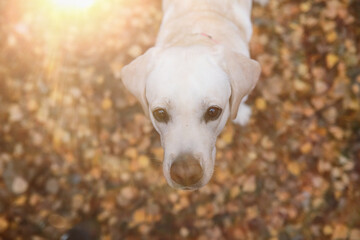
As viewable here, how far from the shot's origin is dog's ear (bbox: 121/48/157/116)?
2225 millimetres

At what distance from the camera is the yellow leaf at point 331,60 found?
3.40 metres

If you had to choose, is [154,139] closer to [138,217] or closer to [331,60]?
[138,217]

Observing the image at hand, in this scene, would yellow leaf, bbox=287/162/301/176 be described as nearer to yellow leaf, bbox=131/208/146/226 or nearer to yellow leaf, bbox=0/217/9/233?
yellow leaf, bbox=131/208/146/226

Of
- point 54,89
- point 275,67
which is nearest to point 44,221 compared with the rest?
point 54,89

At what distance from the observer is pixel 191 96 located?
1942 mm

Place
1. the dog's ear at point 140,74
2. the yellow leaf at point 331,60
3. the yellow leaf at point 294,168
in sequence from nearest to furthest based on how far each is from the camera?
the dog's ear at point 140,74, the yellow leaf at point 294,168, the yellow leaf at point 331,60

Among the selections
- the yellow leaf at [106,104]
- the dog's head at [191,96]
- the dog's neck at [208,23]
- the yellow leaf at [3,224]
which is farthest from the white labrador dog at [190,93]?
the yellow leaf at [3,224]

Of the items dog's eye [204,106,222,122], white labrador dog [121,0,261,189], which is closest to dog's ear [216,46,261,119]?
white labrador dog [121,0,261,189]

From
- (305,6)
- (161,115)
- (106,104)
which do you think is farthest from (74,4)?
(305,6)

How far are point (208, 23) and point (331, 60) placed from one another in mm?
1692

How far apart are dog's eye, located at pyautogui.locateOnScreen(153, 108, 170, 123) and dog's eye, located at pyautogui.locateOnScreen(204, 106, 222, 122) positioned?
0.28 metres

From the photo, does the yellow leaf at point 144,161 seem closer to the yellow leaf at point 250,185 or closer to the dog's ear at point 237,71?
the yellow leaf at point 250,185

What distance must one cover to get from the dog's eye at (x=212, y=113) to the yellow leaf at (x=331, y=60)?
2026 mm

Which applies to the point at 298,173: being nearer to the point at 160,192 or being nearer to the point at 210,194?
the point at 210,194
